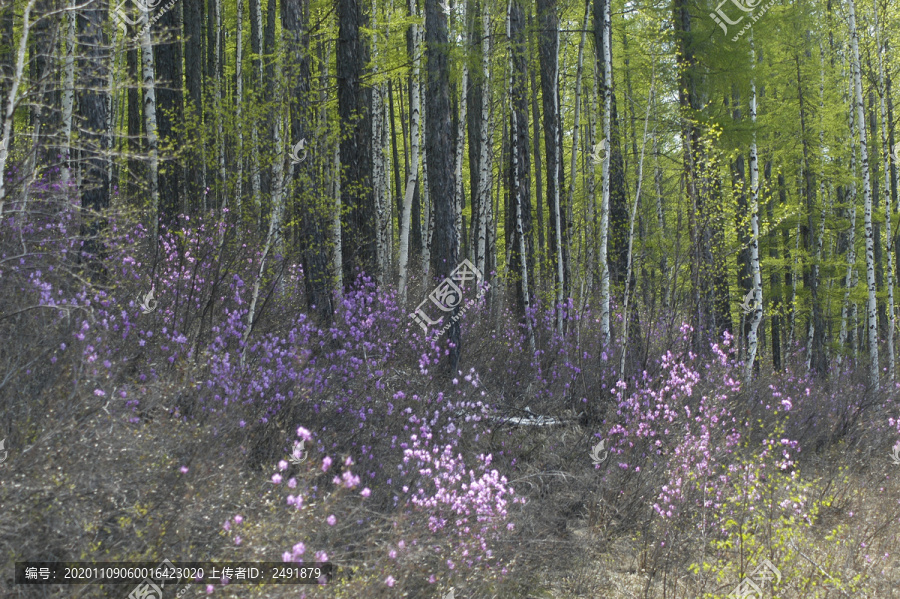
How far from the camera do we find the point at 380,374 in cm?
620

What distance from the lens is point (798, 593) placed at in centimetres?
505

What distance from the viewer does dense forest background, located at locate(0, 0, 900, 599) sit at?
12.5ft

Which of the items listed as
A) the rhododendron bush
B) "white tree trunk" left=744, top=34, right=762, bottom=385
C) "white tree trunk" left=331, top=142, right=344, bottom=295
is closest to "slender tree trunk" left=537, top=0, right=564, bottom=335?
the rhododendron bush

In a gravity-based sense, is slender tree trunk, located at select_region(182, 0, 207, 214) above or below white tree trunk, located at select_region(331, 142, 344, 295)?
above

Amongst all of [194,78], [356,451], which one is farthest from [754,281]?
[194,78]

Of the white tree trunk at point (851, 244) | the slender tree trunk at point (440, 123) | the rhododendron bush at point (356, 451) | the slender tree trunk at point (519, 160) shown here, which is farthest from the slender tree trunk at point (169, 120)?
the white tree trunk at point (851, 244)

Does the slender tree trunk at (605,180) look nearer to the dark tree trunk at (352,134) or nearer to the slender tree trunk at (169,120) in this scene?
the dark tree trunk at (352,134)

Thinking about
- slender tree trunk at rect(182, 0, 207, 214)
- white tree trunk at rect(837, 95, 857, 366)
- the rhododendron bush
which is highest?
slender tree trunk at rect(182, 0, 207, 214)

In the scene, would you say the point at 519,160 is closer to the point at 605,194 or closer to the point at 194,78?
the point at 605,194

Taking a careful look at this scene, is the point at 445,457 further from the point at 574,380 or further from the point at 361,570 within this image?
the point at 574,380

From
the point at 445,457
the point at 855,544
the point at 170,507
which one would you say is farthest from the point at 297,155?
the point at 855,544

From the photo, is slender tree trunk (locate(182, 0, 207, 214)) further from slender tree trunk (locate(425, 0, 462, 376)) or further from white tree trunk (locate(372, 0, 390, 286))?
slender tree trunk (locate(425, 0, 462, 376))

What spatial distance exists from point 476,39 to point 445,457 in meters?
7.71

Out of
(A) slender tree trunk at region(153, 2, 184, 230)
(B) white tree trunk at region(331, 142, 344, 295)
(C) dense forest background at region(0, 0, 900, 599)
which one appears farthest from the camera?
(A) slender tree trunk at region(153, 2, 184, 230)
